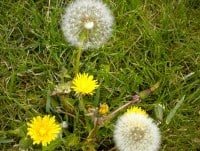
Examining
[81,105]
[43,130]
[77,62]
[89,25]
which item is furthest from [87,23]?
[43,130]

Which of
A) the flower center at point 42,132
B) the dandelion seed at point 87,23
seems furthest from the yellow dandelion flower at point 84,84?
the flower center at point 42,132

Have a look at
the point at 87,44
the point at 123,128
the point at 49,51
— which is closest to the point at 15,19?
the point at 49,51

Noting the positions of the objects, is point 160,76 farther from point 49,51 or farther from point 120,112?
point 49,51

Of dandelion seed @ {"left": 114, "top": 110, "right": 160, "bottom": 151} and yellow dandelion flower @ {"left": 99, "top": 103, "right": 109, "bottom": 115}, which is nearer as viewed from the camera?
dandelion seed @ {"left": 114, "top": 110, "right": 160, "bottom": 151}

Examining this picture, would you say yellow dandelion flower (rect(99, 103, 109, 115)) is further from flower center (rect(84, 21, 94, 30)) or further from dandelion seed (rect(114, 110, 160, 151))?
flower center (rect(84, 21, 94, 30))

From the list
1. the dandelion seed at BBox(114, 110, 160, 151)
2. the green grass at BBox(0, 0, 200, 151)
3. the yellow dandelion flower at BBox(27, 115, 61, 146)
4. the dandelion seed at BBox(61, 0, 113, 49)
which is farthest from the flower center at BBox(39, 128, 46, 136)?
the dandelion seed at BBox(61, 0, 113, 49)

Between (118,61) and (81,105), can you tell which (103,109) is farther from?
(118,61)

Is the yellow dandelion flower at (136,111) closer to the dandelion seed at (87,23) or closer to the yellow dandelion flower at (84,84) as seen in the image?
the yellow dandelion flower at (84,84)
